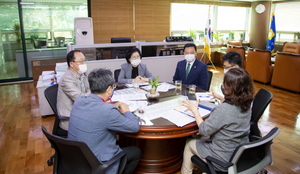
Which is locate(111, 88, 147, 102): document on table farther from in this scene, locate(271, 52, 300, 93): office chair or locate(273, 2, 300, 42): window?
locate(273, 2, 300, 42): window

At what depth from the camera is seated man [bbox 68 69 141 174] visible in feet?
5.32

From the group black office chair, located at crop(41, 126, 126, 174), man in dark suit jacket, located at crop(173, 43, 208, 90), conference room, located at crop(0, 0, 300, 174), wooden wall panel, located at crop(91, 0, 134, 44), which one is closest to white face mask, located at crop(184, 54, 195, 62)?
man in dark suit jacket, located at crop(173, 43, 208, 90)

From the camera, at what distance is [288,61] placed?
5.59 meters

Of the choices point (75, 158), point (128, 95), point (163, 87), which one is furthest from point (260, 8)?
point (75, 158)

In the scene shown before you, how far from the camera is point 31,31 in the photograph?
655 centimetres

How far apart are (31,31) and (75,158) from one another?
6077mm

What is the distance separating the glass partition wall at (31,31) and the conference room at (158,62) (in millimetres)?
29

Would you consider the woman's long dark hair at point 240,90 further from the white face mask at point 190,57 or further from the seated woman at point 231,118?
the white face mask at point 190,57

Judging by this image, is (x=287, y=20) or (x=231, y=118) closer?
(x=231, y=118)

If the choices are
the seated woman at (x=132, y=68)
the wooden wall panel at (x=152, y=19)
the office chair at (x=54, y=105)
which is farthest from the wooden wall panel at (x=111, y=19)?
the office chair at (x=54, y=105)

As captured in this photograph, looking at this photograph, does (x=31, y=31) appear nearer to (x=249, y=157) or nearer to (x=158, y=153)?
(x=158, y=153)

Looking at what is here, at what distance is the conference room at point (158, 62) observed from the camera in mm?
2594

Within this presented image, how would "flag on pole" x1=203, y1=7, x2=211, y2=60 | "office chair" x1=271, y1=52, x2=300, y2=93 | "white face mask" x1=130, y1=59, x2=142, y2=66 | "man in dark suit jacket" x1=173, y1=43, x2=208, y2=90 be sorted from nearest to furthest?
1. "man in dark suit jacket" x1=173, y1=43, x2=208, y2=90
2. "white face mask" x1=130, y1=59, x2=142, y2=66
3. "office chair" x1=271, y1=52, x2=300, y2=93
4. "flag on pole" x1=203, y1=7, x2=211, y2=60

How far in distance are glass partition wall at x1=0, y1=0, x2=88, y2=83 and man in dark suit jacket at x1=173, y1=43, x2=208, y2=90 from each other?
4.60 metres
